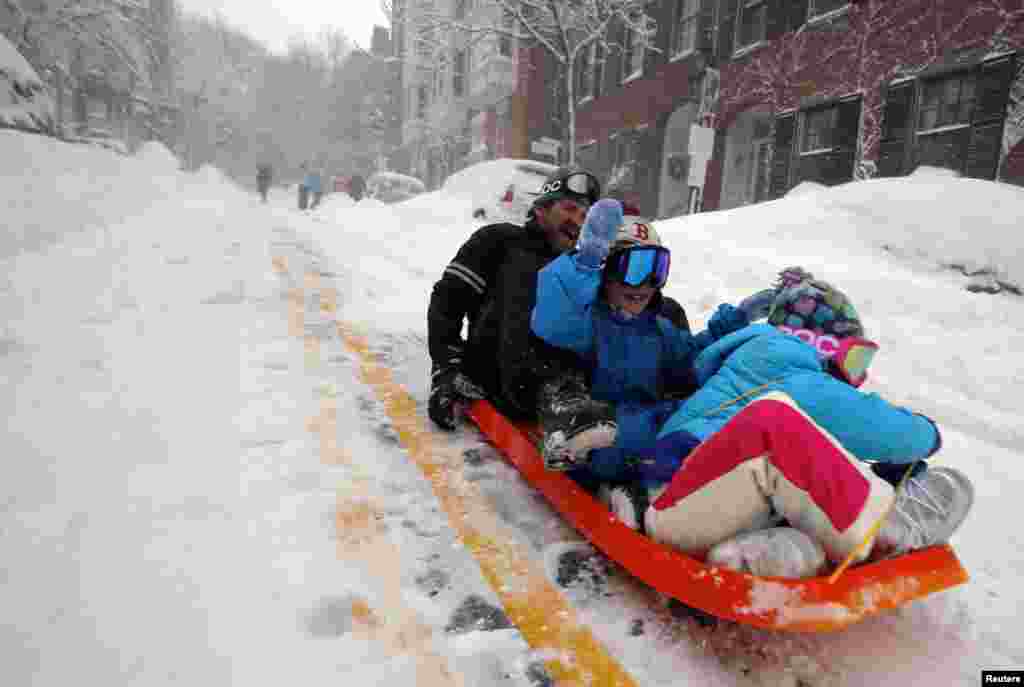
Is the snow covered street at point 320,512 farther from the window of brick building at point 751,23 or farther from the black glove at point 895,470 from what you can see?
the window of brick building at point 751,23

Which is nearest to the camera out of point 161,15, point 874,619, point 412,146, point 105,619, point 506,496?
point 105,619

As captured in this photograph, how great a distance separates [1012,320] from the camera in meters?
4.77

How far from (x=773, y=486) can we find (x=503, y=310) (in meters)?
1.66

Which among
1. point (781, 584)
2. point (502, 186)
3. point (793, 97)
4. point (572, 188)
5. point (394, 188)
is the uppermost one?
point (793, 97)

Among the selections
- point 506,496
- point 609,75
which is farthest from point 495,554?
point 609,75

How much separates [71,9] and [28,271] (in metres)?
18.7

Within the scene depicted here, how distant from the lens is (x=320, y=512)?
2.20m

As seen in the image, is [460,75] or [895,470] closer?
[895,470]

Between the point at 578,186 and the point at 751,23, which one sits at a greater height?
the point at 751,23

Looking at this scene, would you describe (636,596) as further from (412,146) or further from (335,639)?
(412,146)

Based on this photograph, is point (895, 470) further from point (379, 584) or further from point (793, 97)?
point (793, 97)

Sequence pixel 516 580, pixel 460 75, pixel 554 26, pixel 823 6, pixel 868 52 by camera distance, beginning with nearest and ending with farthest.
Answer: pixel 516 580
pixel 868 52
pixel 823 6
pixel 554 26
pixel 460 75

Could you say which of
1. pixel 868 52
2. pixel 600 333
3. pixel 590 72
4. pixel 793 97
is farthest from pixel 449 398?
pixel 590 72

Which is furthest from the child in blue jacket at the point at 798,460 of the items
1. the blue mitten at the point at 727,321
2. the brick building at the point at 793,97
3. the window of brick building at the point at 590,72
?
the window of brick building at the point at 590,72
